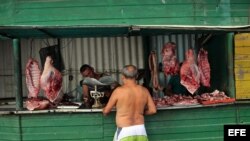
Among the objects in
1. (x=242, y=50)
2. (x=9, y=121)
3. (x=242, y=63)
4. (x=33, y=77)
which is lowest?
(x=9, y=121)

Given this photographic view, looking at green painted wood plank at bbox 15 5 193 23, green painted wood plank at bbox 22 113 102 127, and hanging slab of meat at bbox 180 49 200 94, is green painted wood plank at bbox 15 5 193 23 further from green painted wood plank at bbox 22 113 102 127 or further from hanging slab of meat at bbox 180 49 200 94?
green painted wood plank at bbox 22 113 102 127

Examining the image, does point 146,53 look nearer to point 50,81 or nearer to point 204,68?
point 204,68

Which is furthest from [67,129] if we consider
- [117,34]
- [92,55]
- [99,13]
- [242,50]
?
[242,50]

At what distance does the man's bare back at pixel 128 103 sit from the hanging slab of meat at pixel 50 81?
1020 millimetres

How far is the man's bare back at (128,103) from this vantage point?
221 inches

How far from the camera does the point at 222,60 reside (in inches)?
272

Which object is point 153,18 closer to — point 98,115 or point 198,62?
point 198,62

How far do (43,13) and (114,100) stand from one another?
2017mm

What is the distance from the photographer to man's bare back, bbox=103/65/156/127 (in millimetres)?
5613

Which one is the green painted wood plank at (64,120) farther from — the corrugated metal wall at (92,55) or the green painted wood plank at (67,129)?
the corrugated metal wall at (92,55)

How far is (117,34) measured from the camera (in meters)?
6.55

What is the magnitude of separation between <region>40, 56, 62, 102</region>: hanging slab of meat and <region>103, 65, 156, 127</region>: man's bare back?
1020 mm

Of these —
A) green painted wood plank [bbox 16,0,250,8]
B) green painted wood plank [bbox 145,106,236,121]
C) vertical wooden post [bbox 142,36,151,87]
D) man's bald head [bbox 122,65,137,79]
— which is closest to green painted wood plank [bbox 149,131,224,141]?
green painted wood plank [bbox 145,106,236,121]

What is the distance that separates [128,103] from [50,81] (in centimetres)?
140
